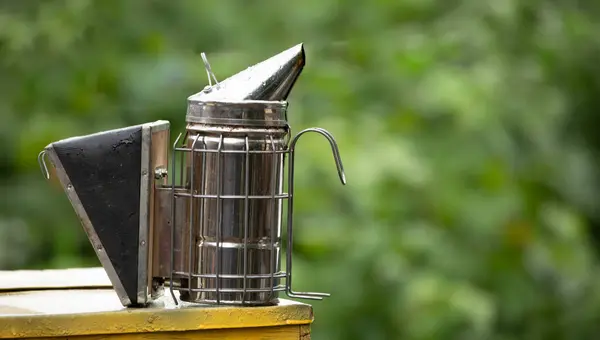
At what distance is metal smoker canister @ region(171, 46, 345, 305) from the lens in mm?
1680

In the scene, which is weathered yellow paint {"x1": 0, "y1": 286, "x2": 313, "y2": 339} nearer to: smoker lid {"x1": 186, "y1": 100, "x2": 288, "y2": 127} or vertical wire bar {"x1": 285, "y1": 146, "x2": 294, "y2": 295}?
vertical wire bar {"x1": 285, "y1": 146, "x2": 294, "y2": 295}

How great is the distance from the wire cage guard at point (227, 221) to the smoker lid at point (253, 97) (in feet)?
0.09

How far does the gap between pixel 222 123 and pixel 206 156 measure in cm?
6

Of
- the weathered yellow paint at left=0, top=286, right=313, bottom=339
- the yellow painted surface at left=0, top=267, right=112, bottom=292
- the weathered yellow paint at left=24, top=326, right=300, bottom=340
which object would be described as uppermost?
the yellow painted surface at left=0, top=267, right=112, bottom=292

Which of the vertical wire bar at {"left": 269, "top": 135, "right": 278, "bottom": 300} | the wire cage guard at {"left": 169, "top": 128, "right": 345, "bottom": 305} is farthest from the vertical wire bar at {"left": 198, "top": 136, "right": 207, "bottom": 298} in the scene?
the vertical wire bar at {"left": 269, "top": 135, "right": 278, "bottom": 300}

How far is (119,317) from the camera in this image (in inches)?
63.1

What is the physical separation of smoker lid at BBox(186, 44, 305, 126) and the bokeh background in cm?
167

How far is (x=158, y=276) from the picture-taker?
1716 mm

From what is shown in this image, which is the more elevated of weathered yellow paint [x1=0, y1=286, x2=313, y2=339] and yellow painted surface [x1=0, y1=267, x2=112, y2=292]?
yellow painted surface [x1=0, y1=267, x2=112, y2=292]

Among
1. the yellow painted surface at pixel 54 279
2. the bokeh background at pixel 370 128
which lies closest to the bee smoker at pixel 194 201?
the yellow painted surface at pixel 54 279

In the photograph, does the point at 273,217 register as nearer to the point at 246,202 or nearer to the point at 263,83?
the point at 246,202

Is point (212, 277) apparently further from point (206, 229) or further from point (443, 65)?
point (443, 65)

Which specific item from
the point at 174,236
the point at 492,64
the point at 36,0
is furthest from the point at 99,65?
the point at 174,236

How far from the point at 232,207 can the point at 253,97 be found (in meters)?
0.18
